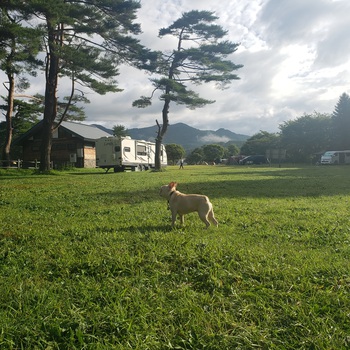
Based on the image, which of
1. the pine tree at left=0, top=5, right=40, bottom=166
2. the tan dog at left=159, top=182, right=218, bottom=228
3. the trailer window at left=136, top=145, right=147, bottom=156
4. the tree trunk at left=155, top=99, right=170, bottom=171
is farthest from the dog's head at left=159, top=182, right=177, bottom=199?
the trailer window at left=136, top=145, right=147, bottom=156

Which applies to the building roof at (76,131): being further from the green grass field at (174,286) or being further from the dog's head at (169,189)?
the green grass field at (174,286)

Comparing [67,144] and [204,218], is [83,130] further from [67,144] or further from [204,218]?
[204,218]

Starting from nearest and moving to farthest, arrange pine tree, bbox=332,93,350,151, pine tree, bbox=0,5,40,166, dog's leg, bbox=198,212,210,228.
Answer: dog's leg, bbox=198,212,210,228
pine tree, bbox=0,5,40,166
pine tree, bbox=332,93,350,151

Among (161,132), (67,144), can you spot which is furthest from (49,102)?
(67,144)

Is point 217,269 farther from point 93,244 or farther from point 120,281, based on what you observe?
point 93,244

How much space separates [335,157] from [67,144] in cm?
3925

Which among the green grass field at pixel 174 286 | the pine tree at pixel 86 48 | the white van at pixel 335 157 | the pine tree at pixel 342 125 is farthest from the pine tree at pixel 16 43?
the pine tree at pixel 342 125

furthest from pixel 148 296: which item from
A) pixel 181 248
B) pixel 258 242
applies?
pixel 258 242

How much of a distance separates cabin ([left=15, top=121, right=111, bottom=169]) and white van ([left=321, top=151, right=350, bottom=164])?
33692mm

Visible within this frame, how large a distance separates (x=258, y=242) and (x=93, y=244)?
7.34ft

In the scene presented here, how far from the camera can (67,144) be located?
38.0 meters

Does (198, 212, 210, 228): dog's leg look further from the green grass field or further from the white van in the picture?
the white van

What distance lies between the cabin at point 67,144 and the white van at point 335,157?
33.7 meters

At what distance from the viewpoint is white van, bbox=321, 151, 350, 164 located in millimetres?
44406
